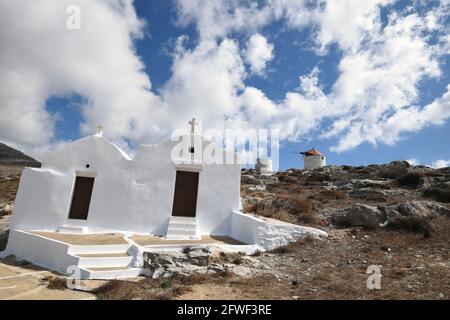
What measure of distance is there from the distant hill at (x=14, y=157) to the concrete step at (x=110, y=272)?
195ft

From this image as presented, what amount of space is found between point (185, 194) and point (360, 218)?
287 inches

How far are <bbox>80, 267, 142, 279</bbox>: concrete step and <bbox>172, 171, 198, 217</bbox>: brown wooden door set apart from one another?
413 centimetres

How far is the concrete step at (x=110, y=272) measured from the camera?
7875 mm

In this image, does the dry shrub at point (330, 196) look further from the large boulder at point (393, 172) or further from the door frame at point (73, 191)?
the door frame at point (73, 191)

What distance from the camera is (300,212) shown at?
1404cm

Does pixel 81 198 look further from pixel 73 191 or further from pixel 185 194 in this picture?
pixel 185 194

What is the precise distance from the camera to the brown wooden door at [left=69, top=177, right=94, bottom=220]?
458 inches

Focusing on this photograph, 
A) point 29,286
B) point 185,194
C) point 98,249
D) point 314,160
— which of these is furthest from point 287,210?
point 314,160

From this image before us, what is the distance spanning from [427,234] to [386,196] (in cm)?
716

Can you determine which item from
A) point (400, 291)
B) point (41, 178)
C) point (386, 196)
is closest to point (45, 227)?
point (41, 178)

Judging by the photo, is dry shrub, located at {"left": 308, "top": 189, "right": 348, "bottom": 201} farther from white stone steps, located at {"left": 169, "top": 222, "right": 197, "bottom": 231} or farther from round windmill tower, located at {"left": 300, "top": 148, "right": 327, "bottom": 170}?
round windmill tower, located at {"left": 300, "top": 148, "right": 327, "bottom": 170}

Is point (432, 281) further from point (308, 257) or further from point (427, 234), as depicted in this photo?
point (427, 234)

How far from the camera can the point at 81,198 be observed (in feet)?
38.7

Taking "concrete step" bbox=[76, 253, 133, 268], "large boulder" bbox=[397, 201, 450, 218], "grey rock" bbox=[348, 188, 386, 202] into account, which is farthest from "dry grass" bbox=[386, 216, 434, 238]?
"concrete step" bbox=[76, 253, 133, 268]
